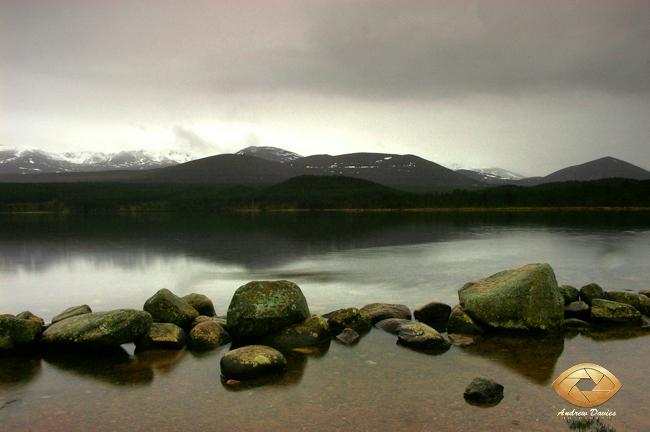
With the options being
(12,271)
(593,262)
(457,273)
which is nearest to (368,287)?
(457,273)

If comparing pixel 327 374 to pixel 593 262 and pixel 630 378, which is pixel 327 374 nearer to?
pixel 630 378

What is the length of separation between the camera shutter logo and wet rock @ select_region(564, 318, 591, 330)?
11.5 ft

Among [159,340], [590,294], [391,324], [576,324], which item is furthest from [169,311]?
[590,294]

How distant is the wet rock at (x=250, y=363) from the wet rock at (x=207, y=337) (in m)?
2.11

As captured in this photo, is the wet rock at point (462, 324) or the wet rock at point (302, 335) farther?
the wet rock at point (462, 324)

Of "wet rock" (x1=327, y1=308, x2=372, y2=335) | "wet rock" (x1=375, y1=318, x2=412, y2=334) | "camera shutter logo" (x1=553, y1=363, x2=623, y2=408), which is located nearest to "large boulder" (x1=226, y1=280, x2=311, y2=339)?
"wet rock" (x1=327, y1=308, x2=372, y2=335)

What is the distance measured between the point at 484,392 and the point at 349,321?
218 inches

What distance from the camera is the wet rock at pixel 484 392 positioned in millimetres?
8086

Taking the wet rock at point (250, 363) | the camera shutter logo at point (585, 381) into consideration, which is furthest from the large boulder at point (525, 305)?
the wet rock at point (250, 363)

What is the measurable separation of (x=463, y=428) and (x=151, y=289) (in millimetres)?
17497

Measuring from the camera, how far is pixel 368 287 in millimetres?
20391

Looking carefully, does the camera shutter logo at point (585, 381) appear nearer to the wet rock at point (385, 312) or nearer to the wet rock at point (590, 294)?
the wet rock at point (385, 312)

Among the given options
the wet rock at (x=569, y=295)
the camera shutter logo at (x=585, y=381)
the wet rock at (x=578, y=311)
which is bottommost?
the camera shutter logo at (x=585, y=381)

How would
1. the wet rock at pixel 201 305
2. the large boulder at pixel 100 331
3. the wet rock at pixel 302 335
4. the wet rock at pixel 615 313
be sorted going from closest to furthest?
the large boulder at pixel 100 331, the wet rock at pixel 302 335, the wet rock at pixel 615 313, the wet rock at pixel 201 305
